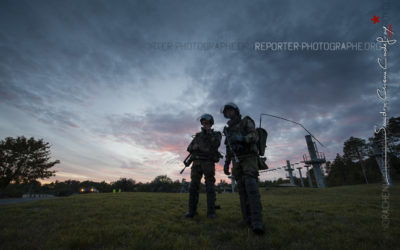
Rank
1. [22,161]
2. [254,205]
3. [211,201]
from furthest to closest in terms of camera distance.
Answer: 1. [22,161]
2. [211,201]
3. [254,205]

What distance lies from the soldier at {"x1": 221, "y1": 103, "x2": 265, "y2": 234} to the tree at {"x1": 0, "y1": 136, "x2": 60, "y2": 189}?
112ft

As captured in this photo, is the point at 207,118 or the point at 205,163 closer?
the point at 205,163

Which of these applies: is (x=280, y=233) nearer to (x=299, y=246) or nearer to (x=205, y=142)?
(x=299, y=246)

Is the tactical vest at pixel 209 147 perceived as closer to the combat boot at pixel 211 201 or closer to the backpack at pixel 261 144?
the combat boot at pixel 211 201

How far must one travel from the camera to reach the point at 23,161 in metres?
24.8

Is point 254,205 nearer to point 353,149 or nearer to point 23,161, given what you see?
point 23,161

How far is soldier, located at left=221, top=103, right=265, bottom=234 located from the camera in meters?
3.73

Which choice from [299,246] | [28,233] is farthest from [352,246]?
[28,233]

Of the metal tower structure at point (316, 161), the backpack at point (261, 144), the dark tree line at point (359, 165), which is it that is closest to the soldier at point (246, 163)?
the backpack at point (261, 144)

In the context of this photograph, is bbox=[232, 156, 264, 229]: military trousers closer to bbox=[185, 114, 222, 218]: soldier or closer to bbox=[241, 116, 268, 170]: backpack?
bbox=[241, 116, 268, 170]: backpack

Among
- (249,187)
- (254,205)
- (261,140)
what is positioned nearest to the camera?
(254,205)

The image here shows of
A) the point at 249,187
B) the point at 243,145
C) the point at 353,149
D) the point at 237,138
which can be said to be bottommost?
the point at 249,187

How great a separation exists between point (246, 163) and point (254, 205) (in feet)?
3.08

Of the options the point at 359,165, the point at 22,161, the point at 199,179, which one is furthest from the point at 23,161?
the point at 359,165
